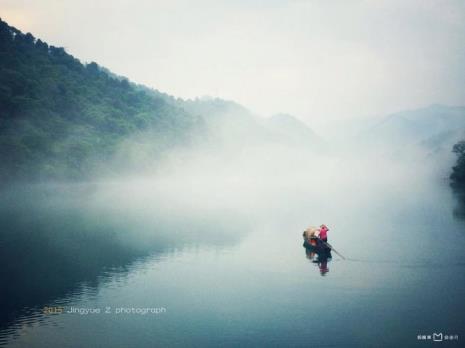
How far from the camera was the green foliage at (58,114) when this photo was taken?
316 feet

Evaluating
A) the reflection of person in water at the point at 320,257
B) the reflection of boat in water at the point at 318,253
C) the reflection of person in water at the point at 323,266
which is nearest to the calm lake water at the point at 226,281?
the reflection of person in water at the point at 323,266

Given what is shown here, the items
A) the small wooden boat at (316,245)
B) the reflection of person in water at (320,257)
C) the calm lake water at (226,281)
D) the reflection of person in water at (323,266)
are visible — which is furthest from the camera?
the small wooden boat at (316,245)

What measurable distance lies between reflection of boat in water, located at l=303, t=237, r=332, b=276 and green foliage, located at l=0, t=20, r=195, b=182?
78.5 m

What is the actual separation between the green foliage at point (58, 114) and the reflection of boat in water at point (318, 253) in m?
78.5

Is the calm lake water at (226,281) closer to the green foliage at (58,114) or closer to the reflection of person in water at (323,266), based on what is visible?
the reflection of person in water at (323,266)

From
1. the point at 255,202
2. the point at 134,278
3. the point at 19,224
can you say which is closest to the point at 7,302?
the point at 134,278

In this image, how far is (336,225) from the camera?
5784 cm

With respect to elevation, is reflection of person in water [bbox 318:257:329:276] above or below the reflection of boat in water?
below

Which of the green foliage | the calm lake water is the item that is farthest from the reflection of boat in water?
the green foliage

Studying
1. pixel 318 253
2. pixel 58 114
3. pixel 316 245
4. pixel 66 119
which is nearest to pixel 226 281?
pixel 318 253

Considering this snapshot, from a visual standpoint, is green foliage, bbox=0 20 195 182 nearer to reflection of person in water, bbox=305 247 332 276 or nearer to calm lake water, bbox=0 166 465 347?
calm lake water, bbox=0 166 465 347

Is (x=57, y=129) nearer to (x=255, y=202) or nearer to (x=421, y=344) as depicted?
(x=255, y=202)

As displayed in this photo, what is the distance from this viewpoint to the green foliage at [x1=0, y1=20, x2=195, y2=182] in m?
96.2

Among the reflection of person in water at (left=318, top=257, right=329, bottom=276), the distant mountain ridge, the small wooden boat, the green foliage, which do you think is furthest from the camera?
the distant mountain ridge
